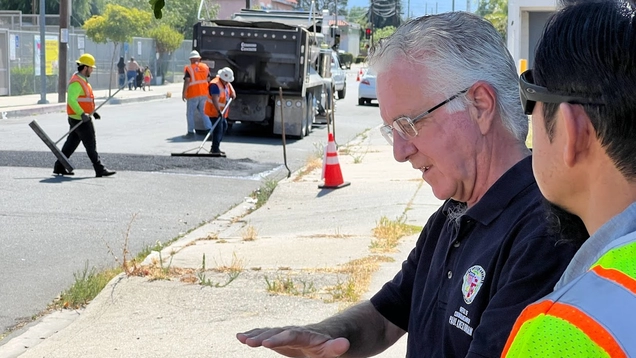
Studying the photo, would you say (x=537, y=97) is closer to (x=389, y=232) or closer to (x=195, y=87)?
(x=389, y=232)

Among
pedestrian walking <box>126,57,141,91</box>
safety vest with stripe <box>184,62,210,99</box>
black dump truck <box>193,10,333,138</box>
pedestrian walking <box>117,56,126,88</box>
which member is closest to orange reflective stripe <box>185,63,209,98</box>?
safety vest with stripe <box>184,62,210,99</box>

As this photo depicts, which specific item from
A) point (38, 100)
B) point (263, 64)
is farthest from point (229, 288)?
point (38, 100)

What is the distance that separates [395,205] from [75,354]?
6101mm

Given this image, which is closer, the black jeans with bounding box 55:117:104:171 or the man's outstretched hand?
the man's outstretched hand

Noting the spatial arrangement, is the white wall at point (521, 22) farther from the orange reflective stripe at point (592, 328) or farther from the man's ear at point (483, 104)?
the orange reflective stripe at point (592, 328)

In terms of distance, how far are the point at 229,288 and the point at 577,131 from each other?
234 inches

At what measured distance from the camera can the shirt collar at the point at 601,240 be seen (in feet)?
3.93

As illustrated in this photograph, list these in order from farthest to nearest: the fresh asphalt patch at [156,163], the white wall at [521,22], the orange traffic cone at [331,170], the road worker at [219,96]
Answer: the white wall at [521,22] < the road worker at [219,96] < the fresh asphalt patch at [156,163] < the orange traffic cone at [331,170]

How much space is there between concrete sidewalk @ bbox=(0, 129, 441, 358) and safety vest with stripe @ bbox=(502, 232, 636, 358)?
4.36 metres

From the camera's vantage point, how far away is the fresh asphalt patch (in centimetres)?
1502

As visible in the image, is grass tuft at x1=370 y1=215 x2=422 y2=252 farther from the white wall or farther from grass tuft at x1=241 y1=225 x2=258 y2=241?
the white wall

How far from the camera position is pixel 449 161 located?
263 cm

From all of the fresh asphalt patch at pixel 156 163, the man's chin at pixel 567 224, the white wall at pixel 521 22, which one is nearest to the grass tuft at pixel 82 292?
the man's chin at pixel 567 224

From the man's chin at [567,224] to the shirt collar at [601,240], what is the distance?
222 millimetres
